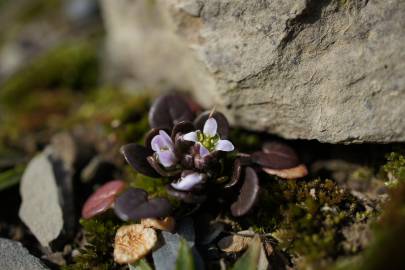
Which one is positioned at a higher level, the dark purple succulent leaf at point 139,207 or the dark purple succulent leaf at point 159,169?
the dark purple succulent leaf at point 159,169

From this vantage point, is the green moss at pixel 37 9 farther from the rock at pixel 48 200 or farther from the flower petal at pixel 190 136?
the flower petal at pixel 190 136

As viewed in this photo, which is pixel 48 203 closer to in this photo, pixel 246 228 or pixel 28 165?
pixel 28 165

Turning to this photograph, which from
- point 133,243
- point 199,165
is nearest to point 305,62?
point 199,165

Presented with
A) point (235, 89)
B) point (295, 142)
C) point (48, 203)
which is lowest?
point (48, 203)

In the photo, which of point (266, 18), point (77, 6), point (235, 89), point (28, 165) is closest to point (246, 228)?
point (235, 89)

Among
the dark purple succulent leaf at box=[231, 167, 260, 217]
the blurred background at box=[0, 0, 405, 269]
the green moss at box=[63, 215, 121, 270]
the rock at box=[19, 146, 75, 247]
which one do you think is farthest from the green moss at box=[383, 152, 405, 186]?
the rock at box=[19, 146, 75, 247]

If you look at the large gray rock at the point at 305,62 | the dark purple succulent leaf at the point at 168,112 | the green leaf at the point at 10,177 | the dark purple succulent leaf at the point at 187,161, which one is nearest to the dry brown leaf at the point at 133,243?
the dark purple succulent leaf at the point at 187,161
